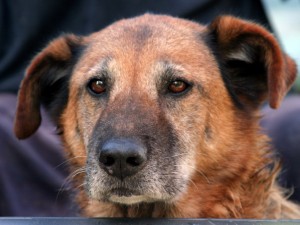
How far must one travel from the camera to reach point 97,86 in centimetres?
307

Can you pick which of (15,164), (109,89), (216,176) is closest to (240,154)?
(216,176)

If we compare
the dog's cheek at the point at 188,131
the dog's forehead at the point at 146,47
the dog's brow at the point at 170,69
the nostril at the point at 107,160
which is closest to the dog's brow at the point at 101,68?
the dog's forehead at the point at 146,47

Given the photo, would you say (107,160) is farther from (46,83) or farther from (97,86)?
(46,83)

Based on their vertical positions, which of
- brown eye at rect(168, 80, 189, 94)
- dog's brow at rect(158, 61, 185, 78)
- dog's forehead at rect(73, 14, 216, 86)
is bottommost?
brown eye at rect(168, 80, 189, 94)

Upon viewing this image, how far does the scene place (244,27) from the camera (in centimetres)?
310

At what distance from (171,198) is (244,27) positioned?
89cm

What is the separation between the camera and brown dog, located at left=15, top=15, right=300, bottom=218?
275cm

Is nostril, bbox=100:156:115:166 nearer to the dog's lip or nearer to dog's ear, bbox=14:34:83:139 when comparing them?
the dog's lip

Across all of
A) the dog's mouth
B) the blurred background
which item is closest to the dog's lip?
the dog's mouth

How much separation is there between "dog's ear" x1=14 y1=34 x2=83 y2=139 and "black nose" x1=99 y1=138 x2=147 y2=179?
2.50 ft

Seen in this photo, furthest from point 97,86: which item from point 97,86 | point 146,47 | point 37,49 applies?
point 37,49

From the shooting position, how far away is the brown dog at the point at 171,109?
9.04 feet

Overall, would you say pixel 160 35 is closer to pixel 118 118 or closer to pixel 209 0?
pixel 118 118

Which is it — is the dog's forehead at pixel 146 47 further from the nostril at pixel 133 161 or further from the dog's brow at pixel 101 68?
the nostril at pixel 133 161
